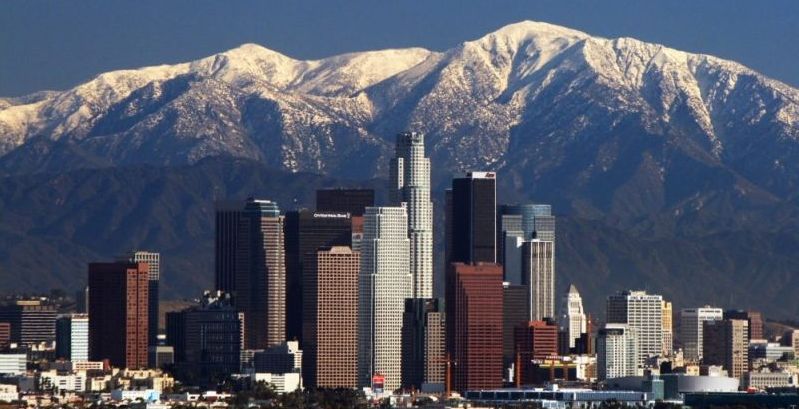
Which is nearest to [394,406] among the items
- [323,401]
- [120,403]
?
[323,401]

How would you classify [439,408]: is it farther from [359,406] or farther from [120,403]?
[120,403]

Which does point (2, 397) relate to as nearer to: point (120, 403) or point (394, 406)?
point (120, 403)

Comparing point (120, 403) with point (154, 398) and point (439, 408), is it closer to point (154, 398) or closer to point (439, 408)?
point (154, 398)

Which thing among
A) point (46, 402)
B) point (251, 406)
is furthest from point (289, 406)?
point (46, 402)

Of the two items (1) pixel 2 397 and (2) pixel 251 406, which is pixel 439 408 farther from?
(1) pixel 2 397

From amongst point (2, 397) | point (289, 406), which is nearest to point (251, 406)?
point (289, 406)
